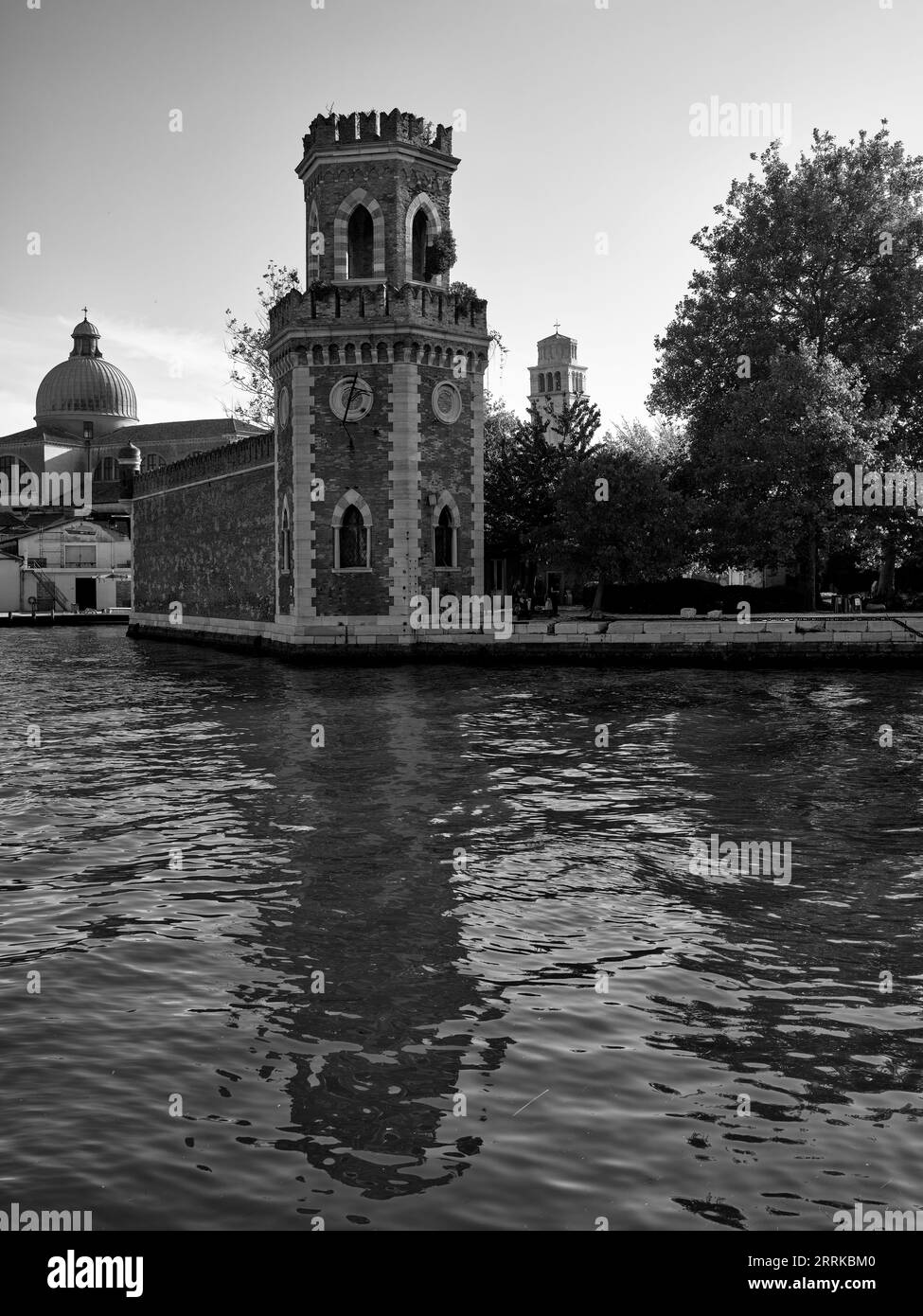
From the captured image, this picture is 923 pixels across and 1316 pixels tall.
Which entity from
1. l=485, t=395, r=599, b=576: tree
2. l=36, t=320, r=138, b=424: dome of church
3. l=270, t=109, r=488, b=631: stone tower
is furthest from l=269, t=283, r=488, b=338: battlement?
l=36, t=320, r=138, b=424: dome of church

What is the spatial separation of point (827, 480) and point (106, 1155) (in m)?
32.5

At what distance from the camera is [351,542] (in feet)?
105

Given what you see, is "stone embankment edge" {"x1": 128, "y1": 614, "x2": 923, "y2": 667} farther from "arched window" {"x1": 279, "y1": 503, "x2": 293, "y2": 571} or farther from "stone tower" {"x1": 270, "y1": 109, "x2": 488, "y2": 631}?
"arched window" {"x1": 279, "y1": 503, "x2": 293, "y2": 571}

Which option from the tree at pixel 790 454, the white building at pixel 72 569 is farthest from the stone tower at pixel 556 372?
the tree at pixel 790 454

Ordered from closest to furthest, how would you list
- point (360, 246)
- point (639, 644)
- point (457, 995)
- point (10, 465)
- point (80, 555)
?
point (457, 995)
point (639, 644)
point (360, 246)
point (80, 555)
point (10, 465)

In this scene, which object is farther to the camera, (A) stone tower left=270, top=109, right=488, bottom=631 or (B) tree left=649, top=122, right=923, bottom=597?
(B) tree left=649, top=122, right=923, bottom=597

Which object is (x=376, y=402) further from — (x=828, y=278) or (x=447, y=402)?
(x=828, y=278)

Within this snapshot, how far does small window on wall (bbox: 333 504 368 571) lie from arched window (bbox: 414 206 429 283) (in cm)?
715

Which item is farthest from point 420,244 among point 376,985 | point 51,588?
point 51,588

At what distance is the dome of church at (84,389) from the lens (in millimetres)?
93875

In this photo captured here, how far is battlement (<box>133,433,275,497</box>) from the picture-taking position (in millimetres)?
36781

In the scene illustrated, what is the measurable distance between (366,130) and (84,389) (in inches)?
2616

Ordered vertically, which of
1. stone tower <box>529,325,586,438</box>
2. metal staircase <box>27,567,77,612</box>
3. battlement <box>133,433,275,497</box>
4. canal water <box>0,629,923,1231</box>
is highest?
stone tower <box>529,325,586,438</box>

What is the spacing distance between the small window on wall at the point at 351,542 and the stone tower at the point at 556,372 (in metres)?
89.2
